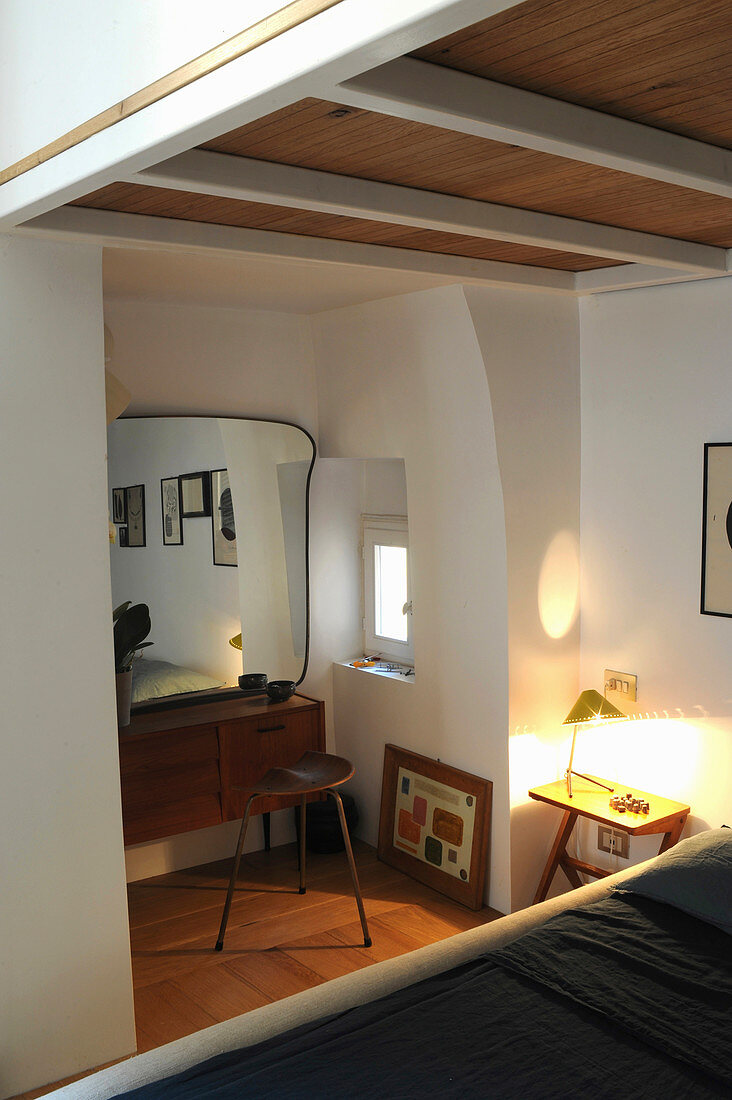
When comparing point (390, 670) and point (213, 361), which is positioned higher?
point (213, 361)

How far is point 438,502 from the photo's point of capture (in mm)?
3969

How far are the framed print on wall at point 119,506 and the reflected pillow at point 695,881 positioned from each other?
2.37 m

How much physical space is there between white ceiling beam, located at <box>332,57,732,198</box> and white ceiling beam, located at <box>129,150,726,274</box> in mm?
471

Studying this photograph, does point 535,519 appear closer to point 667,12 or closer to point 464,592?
point 464,592

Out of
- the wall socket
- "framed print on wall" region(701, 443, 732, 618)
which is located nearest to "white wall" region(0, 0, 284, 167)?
"framed print on wall" region(701, 443, 732, 618)

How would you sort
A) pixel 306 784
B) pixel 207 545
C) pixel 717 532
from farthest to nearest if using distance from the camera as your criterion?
pixel 207 545
pixel 306 784
pixel 717 532

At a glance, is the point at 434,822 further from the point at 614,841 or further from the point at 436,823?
the point at 614,841

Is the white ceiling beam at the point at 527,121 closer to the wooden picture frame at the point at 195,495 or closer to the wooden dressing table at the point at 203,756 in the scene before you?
the wooden picture frame at the point at 195,495

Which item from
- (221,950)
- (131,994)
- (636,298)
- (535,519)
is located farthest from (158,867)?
(636,298)

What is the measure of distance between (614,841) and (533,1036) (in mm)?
1754

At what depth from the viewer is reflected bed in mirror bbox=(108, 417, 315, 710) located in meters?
3.92

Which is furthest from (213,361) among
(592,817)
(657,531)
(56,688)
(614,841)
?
(614,841)

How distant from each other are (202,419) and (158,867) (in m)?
1.98

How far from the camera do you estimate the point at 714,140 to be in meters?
1.98
